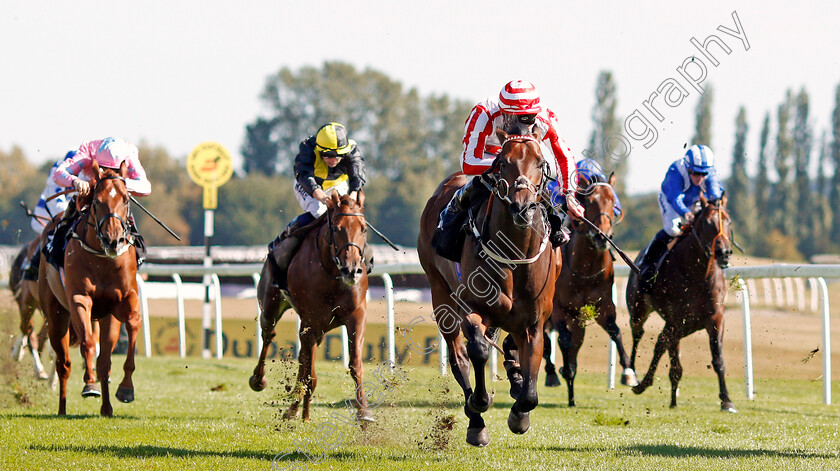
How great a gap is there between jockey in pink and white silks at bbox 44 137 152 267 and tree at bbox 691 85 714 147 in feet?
118

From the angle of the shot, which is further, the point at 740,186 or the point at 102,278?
the point at 740,186

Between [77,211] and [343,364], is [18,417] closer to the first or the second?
[77,211]

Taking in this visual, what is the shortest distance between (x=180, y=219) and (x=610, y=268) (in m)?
63.9

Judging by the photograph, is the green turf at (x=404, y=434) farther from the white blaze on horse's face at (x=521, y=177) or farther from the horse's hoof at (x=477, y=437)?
the white blaze on horse's face at (x=521, y=177)

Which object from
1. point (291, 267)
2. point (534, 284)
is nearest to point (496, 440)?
point (534, 284)

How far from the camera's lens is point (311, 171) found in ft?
25.3

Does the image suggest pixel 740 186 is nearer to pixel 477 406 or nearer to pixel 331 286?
pixel 331 286

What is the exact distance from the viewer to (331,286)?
7.29m

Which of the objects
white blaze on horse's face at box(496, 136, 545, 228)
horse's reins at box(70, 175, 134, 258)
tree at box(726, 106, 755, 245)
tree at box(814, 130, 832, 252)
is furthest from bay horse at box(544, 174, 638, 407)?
tree at box(814, 130, 832, 252)

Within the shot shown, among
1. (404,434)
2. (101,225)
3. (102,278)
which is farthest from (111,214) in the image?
(404,434)

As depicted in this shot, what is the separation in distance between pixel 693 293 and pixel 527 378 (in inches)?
139

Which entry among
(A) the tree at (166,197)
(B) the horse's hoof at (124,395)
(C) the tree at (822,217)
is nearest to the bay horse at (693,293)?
(B) the horse's hoof at (124,395)

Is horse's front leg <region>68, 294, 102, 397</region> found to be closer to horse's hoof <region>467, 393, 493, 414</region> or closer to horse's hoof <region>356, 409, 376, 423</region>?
horse's hoof <region>356, 409, 376, 423</region>

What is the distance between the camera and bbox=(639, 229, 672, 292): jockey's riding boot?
889cm
